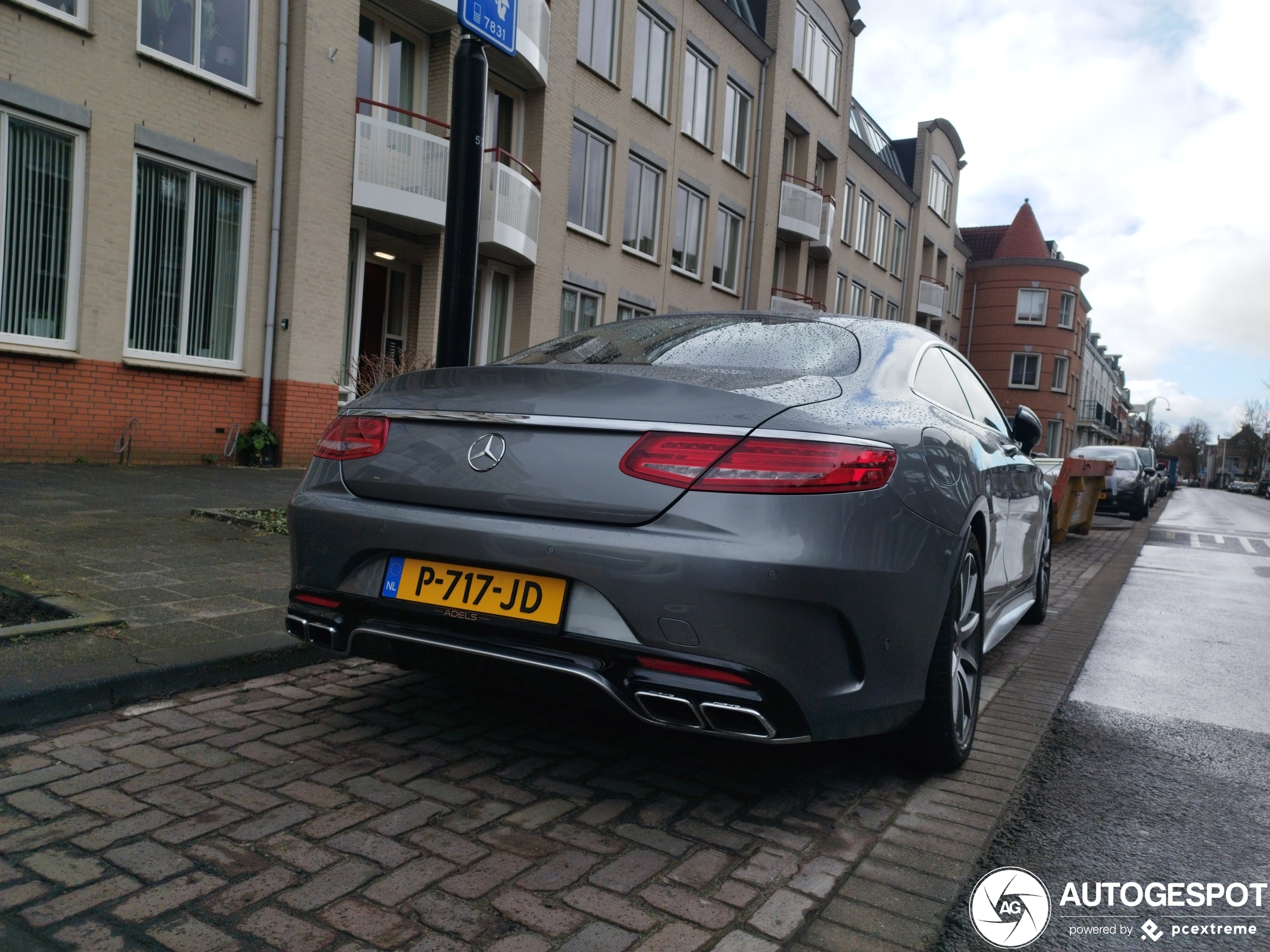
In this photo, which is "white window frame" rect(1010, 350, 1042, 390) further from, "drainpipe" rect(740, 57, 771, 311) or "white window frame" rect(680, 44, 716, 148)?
"white window frame" rect(680, 44, 716, 148)

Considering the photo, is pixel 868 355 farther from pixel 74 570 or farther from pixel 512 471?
pixel 74 570

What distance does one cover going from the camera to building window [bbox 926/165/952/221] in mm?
40344

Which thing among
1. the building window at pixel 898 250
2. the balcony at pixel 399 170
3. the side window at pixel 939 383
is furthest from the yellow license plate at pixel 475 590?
the building window at pixel 898 250

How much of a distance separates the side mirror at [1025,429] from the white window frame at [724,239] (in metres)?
18.5

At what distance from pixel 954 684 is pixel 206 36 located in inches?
467

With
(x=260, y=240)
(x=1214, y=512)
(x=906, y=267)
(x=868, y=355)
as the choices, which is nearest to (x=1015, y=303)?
(x=906, y=267)

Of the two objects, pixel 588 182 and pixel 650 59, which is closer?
pixel 588 182

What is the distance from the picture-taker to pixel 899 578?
107 inches

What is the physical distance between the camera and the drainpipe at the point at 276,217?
12375 millimetres

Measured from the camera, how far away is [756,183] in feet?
81.7

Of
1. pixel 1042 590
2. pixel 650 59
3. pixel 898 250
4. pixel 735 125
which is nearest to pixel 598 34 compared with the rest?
pixel 650 59

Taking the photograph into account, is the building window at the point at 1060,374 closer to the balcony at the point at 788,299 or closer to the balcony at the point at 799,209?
the balcony at the point at 788,299

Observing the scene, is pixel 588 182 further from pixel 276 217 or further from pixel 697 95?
pixel 276 217

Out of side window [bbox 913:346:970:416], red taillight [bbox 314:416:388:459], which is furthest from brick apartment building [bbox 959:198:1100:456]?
red taillight [bbox 314:416:388:459]
